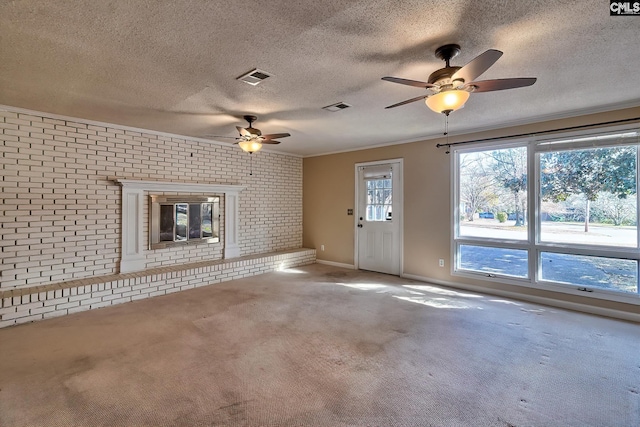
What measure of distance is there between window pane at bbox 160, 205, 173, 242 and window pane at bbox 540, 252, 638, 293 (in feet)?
18.1

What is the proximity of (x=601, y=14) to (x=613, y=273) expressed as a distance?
126 inches

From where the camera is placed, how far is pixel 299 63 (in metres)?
2.41

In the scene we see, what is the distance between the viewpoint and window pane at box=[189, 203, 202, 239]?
507cm

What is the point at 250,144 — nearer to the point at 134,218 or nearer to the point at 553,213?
the point at 134,218

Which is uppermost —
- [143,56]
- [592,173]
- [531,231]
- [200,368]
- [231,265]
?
[143,56]

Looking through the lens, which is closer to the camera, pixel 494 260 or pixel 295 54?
pixel 295 54

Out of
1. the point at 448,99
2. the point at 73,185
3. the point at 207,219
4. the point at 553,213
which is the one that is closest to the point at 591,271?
the point at 553,213

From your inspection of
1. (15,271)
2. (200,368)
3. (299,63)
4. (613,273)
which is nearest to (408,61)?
(299,63)

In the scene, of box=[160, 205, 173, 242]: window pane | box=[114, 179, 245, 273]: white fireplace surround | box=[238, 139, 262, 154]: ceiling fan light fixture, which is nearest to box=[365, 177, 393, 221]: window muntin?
box=[238, 139, 262, 154]: ceiling fan light fixture

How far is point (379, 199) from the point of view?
5801 millimetres

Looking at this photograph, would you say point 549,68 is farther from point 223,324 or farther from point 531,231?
point 223,324

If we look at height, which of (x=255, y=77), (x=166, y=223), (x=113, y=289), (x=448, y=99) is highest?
(x=255, y=77)

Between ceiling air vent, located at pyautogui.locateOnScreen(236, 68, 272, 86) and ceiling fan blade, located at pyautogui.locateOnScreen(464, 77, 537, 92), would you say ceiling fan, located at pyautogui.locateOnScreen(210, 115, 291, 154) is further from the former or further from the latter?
ceiling fan blade, located at pyautogui.locateOnScreen(464, 77, 537, 92)

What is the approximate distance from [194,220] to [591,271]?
18.8 ft
